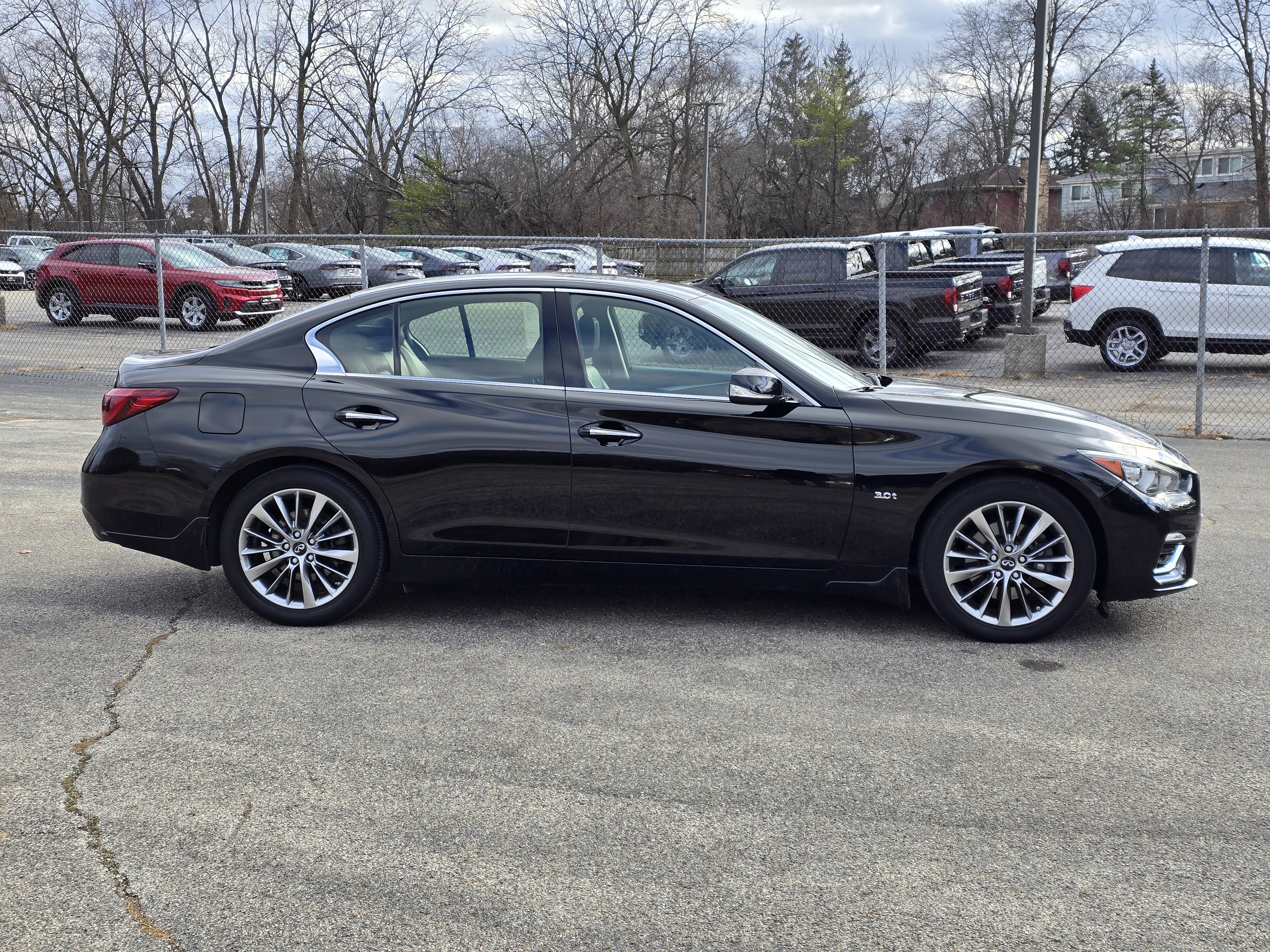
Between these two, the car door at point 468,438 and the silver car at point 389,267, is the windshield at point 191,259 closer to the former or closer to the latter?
the silver car at point 389,267

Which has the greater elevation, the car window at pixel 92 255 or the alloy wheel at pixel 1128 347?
the car window at pixel 92 255

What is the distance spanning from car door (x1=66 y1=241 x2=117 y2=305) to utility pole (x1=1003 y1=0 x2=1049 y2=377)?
628 inches

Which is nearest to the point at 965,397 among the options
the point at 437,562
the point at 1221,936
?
the point at 437,562

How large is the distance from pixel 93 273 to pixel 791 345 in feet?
67.7

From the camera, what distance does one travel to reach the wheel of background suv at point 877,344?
15.8 metres

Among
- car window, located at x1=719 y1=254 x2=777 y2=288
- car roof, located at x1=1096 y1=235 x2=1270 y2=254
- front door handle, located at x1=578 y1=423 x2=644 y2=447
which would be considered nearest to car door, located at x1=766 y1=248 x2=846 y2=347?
car window, located at x1=719 y1=254 x2=777 y2=288

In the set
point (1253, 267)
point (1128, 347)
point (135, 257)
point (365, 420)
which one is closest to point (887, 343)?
point (1128, 347)

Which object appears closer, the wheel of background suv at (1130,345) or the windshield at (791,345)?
the windshield at (791,345)

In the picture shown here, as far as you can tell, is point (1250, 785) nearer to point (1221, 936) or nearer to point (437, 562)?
point (1221, 936)

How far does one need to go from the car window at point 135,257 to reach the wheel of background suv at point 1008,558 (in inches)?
813

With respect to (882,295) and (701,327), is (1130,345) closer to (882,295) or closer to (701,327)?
(882,295)

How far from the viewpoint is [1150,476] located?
5.09 m

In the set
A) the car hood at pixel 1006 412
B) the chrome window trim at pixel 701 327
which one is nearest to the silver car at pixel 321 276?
the chrome window trim at pixel 701 327

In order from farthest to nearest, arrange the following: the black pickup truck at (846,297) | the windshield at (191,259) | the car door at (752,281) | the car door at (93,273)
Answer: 1. the car door at (93,273)
2. the windshield at (191,259)
3. the car door at (752,281)
4. the black pickup truck at (846,297)
